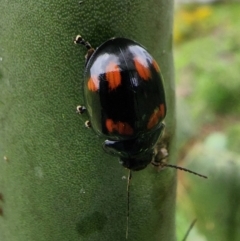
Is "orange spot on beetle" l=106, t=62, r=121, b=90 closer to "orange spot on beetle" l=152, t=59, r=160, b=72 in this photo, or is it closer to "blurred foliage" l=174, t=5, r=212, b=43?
"orange spot on beetle" l=152, t=59, r=160, b=72

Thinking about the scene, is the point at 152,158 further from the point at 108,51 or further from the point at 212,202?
the point at 212,202

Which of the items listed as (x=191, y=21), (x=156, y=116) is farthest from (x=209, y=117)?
(x=156, y=116)

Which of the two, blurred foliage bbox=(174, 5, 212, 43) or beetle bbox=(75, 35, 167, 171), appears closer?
beetle bbox=(75, 35, 167, 171)

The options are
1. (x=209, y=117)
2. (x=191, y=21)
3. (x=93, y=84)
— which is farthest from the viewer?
(x=191, y=21)

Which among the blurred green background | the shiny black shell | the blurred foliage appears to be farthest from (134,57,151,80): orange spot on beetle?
the blurred foliage

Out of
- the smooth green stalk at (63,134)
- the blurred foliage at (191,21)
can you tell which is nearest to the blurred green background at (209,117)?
the blurred foliage at (191,21)

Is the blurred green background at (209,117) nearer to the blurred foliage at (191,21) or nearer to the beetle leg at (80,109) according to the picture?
the blurred foliage at (191,21)

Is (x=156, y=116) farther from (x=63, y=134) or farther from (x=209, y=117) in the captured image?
(x=209, y=117)
